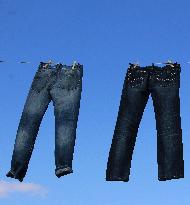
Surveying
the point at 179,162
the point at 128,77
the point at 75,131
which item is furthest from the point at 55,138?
the point at 179,162

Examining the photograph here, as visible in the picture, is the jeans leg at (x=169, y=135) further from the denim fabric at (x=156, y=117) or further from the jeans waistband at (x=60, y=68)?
the jeans waistband at (x=60, y=68)

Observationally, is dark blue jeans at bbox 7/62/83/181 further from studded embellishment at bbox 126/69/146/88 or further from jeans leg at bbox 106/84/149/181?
studded embellishment at bbox 126/69/146/88

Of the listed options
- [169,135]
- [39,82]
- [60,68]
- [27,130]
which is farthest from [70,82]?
[169,135]

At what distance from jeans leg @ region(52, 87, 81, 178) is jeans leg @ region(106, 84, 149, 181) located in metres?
0.81

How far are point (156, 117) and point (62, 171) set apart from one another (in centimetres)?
210

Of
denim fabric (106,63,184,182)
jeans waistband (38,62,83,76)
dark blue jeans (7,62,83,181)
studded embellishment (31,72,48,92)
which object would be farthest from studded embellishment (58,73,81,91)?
denim fabric (106,63,184,182)

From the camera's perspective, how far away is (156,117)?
842cm

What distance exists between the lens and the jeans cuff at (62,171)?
8.08 metres

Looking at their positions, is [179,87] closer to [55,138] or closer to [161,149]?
[161,149]

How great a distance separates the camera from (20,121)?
8.81 m

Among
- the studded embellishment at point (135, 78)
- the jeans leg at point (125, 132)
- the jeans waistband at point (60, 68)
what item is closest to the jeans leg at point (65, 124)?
the jeans waistband at point (60, 68)

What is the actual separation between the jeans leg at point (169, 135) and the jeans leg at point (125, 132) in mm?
384

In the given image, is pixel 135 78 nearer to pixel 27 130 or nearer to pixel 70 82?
pixel 70 82

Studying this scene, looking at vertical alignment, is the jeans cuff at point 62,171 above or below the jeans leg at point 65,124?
below
